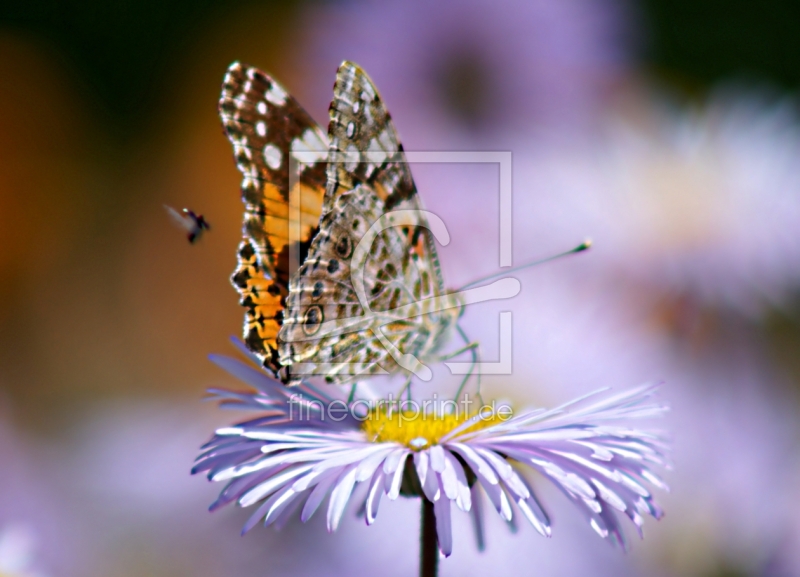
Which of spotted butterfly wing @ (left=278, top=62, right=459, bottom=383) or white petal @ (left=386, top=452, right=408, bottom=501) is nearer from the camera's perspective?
white petal @ (left=386, top=452, right=408, bottom=501)

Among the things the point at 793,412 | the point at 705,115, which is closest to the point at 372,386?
the point at 793,412

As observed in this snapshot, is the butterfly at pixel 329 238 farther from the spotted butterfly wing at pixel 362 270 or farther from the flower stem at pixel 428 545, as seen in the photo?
the flower stem at pixel 428 545

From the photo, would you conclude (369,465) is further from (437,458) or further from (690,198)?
(690,198)

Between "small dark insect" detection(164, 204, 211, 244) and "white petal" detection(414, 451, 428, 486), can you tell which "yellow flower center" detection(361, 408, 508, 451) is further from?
"small dark insect" detection(164, 204, 211, 244)

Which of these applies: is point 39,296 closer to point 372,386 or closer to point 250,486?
point 372,386

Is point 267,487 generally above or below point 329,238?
below

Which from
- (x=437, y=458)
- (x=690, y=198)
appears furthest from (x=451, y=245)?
(x=437, y=458)

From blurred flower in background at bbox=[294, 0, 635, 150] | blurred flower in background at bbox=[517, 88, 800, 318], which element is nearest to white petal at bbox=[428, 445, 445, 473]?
blurred flower in background at bbox=[517, 88, 800, 318]
